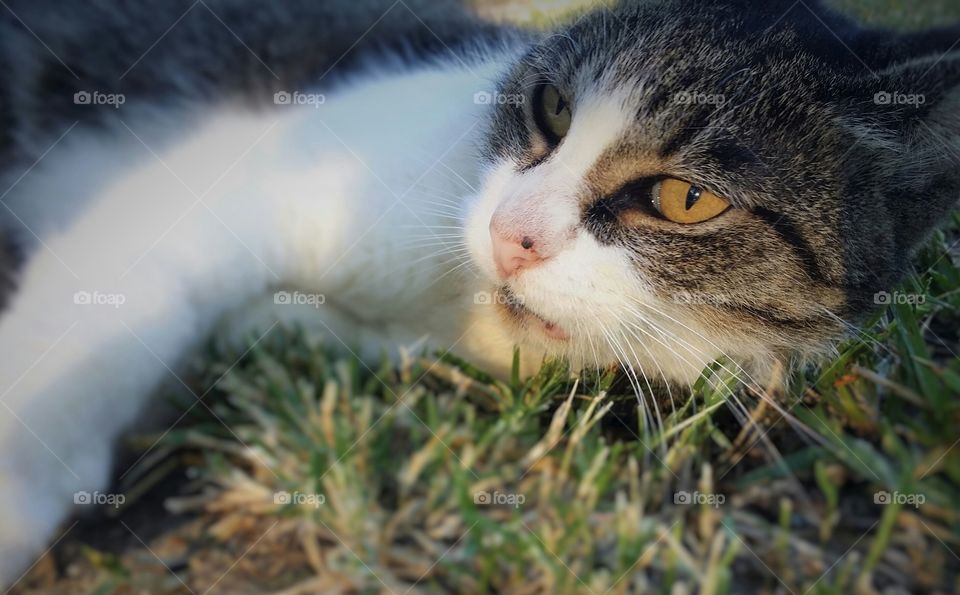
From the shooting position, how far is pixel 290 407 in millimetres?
1531

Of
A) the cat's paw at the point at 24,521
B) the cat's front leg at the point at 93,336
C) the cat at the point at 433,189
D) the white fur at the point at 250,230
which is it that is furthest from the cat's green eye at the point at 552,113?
the cat's paw at the point at 24,521

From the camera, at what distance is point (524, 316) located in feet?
5.40

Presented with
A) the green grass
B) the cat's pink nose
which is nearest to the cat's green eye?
the cat's pink nose

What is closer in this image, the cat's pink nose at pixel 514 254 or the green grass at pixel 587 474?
the green grass at pixel 587 474

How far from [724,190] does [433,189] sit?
2.25 feet

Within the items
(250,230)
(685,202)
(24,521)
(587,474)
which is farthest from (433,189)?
(24,521)

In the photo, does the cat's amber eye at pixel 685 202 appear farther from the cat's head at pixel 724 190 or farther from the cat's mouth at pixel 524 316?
the cat's mouth at pixel 524 316

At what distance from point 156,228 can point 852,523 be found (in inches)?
61.6

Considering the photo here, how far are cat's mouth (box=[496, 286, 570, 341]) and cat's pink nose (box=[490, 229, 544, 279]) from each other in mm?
112

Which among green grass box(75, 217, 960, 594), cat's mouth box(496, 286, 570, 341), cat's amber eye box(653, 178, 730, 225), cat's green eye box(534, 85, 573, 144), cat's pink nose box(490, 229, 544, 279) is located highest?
cat's green eye box(534, 85, 573, 144)

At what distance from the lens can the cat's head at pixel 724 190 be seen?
4.74 feet

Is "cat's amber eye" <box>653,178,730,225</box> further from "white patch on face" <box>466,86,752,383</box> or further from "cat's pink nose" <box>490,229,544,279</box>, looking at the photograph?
"cat's pink nose" <box>490,229,544,279</box>

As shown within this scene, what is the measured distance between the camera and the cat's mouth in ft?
5.22

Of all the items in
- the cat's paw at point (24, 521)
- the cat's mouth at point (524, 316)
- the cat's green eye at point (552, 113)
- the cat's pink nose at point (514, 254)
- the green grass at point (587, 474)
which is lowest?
the cat's paw at point (24, 521)
